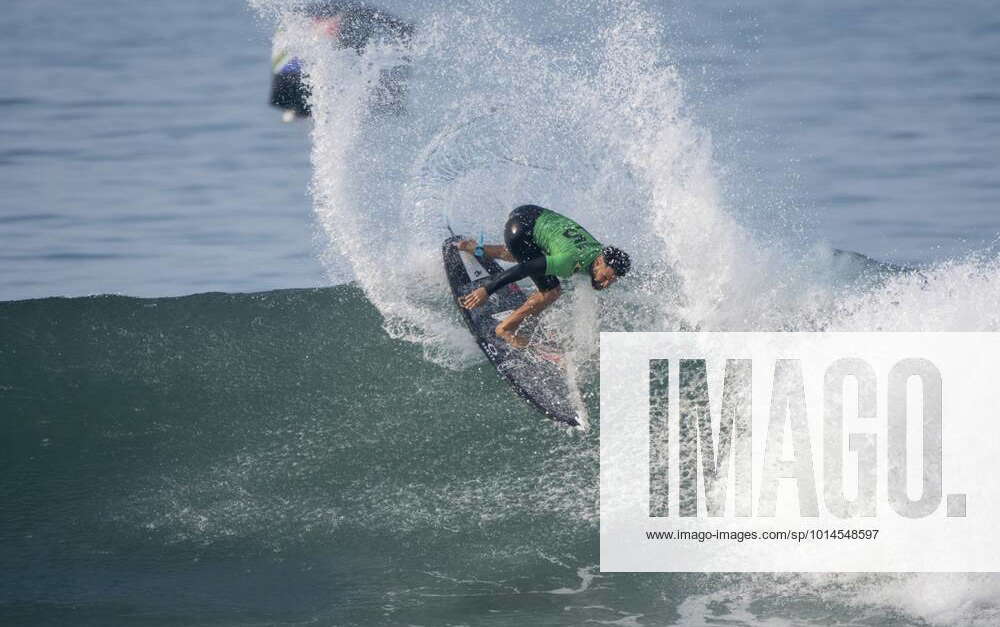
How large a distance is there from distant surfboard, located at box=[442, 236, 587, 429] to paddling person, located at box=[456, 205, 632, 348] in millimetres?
137

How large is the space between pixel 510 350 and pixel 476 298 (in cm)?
48

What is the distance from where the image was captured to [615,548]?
8.28m

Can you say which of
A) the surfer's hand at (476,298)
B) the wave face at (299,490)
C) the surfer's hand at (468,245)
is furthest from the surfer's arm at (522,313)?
the surfer's hand at (468,245)

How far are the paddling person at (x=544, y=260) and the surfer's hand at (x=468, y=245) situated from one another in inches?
17.9

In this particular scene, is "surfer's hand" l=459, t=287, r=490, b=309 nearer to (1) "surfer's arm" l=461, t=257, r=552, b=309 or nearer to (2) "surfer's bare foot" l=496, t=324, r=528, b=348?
(1) "surfer's arm" l=461, t=257, r=552, b=309

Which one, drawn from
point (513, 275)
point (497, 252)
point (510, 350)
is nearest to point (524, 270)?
point (513, 275)

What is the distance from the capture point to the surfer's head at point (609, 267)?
30.4 feet

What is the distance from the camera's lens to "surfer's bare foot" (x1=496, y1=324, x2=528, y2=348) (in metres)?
9.98

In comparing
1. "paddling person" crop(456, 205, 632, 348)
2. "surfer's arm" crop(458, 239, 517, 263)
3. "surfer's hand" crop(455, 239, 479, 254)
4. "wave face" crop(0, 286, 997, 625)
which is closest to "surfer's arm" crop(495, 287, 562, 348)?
"paddling person" crop(456, 205, 632, 348)

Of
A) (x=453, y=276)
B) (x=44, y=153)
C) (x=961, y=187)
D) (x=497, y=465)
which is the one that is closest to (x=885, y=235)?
(x=961, y=187)

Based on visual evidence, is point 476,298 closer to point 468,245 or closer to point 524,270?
point 524,270

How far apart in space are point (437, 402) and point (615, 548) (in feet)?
7.21

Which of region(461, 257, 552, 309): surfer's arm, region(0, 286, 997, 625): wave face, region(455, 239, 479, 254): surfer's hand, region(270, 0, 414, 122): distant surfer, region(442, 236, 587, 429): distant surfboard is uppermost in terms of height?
→ region(270, 0, 414, 122): distant surfer

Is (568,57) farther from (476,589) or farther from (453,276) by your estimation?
(476,589)
